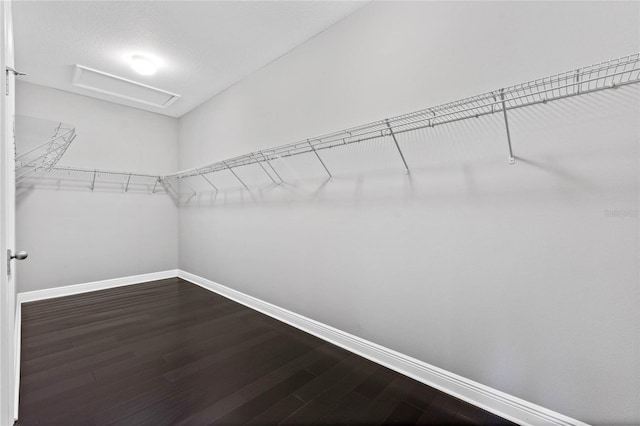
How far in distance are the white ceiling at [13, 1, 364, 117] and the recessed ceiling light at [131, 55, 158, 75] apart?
2.8 inches

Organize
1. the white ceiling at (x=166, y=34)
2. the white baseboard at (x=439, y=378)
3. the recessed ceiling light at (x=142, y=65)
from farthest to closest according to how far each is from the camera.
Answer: the recessed ceiling light at (x=142, y=65) → the white ceiling at (x=166, y=34) → the white baseboard at (x=439, y=378)

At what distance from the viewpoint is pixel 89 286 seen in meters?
3.55

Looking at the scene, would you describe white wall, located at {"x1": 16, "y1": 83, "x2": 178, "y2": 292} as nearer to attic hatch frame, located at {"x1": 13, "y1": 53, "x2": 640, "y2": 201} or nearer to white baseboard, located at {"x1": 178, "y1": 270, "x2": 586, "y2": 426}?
attic hatch frame, located at {"x1": 13, "y1": 53, "x2": 640, "y2": 201}

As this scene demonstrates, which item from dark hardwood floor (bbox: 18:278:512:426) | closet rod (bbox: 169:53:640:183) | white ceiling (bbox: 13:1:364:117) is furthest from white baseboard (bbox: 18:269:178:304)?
white ceiling (bbox: 13:1:364:117)

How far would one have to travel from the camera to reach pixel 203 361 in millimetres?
1930

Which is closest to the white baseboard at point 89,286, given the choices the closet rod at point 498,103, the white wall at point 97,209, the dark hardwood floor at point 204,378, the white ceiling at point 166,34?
the white wall at point 97,209

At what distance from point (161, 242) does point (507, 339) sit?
4.30 metres

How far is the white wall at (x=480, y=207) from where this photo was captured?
1198mm

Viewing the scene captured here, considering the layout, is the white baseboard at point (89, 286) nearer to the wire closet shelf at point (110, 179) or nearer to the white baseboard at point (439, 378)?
the wire closet shelf at point (110, 179)

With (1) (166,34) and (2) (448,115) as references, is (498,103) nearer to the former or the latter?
(2) (448,115)

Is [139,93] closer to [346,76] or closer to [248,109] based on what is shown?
[248,109]

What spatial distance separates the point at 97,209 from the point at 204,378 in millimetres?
3086

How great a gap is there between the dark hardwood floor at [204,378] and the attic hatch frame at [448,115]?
132 cm

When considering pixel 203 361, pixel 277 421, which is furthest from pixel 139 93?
pixel 277 421
